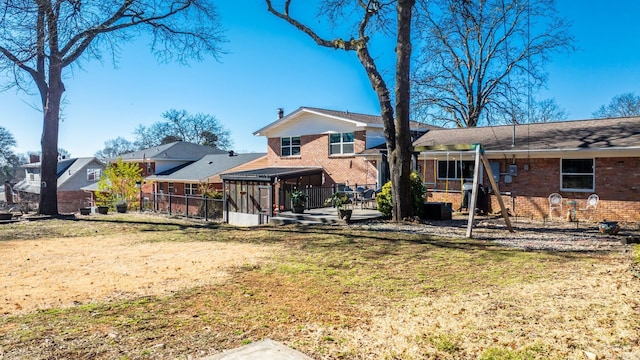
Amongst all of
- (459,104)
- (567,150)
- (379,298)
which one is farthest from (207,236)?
(459,104)

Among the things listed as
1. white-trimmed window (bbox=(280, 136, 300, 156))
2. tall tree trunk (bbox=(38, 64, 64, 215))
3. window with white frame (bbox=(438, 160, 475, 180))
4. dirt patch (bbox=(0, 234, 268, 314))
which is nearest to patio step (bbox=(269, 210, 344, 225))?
dirt patch (bbox=(0, 234, 268, 314))

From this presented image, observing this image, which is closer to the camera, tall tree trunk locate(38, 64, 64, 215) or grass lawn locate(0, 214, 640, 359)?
Answer: grass lawn locate(0, 214, 640, 359)

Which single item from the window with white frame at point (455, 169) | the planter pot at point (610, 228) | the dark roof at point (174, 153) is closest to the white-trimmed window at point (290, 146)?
the window with white frame at point (455, 169)

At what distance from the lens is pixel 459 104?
101ft

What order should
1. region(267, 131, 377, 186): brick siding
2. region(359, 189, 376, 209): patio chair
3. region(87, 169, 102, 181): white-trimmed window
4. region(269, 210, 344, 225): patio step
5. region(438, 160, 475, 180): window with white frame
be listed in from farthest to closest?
1. region(87, 169, 102, 181): white-trimmed window
2. region(267, 131, 377, 186): brick siding
3. region(359, 189, 376, 209): patio chair
4. region(438, 160, 475, 180): window with white frame
5. region(269, 210, 344, 225): patio step

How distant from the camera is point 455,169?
1822 centimetres

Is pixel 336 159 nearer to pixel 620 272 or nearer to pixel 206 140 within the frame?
pixel 620 272

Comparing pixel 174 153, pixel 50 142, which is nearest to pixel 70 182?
pixel 174 153

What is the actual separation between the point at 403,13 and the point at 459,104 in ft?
60.8

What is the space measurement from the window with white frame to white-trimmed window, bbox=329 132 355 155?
5.23m

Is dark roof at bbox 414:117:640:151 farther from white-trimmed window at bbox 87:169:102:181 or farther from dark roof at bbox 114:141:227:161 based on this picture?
white-trimmed window at bbox 87:169:102:181

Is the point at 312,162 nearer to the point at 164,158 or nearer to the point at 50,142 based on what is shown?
the point at 50,142

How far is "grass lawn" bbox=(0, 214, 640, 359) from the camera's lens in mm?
4199

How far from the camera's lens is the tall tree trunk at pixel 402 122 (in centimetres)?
1388
